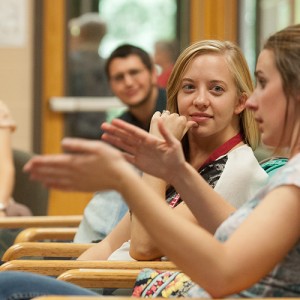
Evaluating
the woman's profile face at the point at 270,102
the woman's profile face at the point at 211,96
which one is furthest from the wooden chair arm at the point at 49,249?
the woman's profile face at the point at 270,102

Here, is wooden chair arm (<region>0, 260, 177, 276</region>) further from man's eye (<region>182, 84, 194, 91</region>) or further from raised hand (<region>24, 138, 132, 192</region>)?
raised hand (<region>24, 138, 132, 192</region>)

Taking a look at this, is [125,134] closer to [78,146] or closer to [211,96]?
[78,146]

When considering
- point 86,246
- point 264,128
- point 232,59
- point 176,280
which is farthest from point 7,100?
point 264,128

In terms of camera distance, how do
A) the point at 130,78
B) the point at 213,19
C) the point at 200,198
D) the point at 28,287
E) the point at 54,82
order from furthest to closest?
1. the point at 213,19
2. the point at 54,82
3. the point at 130,78
4. the point at 200,198
5. the point at 28,287

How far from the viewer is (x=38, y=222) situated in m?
3.66

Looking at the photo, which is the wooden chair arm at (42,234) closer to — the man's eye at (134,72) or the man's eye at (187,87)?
the man's eye at (187,87)

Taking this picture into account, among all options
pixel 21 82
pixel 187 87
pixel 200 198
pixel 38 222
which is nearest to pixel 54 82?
pixel 21 82

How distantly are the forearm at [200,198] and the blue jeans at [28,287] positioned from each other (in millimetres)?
327

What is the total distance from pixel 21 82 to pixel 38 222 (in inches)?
98.8

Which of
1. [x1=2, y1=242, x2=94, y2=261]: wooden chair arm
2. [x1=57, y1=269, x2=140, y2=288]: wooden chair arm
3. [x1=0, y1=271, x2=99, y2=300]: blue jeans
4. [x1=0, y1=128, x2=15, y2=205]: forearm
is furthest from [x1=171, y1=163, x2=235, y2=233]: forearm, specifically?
[x1=0, y1=128, x2=15, y2=205]: forearm

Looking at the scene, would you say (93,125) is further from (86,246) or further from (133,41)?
(86,246)

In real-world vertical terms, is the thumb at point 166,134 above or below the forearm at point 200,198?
above

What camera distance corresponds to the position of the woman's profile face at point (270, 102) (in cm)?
191

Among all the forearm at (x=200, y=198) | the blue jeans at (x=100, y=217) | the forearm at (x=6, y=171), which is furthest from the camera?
the forearm at (x=6, y=171)
